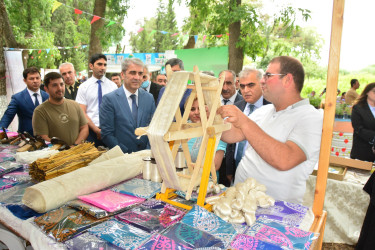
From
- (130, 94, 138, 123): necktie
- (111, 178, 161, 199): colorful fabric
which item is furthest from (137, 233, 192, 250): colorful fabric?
(130, 94, 138, 123): necktie

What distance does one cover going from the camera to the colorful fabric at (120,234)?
43.6 inches

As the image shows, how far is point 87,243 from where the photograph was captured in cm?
112

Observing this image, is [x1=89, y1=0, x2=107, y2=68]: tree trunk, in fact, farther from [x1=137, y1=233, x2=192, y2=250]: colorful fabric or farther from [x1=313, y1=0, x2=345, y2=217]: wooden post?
[x1=137, y1=233, x2=192, y2=250]: colorful fabric

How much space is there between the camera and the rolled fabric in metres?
1.41

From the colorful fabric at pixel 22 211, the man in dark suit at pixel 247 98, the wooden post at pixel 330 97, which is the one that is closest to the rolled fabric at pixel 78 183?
the colorful fabric at pixel 22 211

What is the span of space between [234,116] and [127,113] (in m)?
1.93

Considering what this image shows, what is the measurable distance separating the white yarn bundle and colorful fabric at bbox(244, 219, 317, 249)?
0.06 m

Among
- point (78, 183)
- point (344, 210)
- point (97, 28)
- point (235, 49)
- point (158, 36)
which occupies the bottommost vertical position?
point (344, 210)

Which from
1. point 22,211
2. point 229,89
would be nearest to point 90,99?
point 229,89

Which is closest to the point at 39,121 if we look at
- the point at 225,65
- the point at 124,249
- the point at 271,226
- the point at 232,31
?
the point at 124,249

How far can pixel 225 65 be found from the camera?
851 cm

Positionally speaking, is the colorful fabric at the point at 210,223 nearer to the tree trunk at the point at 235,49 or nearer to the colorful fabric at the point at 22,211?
the colorful fabric at the point at 22,211

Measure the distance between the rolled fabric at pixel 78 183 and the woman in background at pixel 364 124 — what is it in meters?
3.44

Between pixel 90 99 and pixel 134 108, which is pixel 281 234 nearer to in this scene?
pixel 134 108
